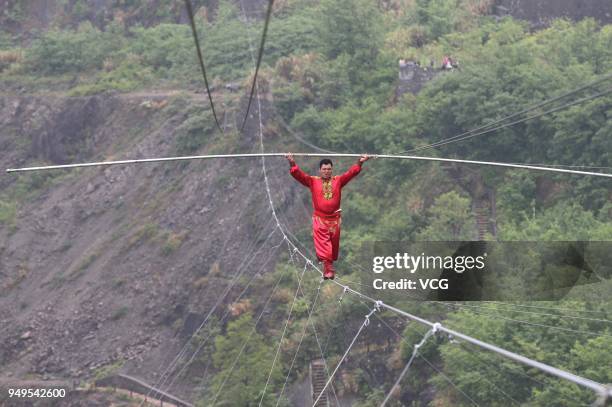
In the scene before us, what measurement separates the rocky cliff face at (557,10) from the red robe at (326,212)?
97.8ft

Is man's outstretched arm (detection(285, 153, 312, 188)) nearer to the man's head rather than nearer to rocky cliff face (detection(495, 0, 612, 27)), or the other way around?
the man's head

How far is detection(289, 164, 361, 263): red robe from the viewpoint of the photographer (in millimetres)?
13297

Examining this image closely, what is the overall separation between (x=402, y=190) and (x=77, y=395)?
10751 millimetres

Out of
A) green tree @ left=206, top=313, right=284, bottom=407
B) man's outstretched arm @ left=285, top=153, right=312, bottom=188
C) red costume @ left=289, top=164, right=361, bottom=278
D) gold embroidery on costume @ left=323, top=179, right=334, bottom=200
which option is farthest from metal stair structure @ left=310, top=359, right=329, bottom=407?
man's outstretched arm @ left=285, top=153, right=312, bottom=188

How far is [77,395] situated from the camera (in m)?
32.2

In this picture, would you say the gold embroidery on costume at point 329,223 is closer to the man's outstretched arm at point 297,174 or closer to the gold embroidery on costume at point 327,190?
the gold embroidery on costume at point 327,190

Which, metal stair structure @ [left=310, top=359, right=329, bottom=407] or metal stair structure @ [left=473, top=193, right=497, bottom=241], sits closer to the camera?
metal stair structure @ [left=310, top=359, right=329, bottom=407]

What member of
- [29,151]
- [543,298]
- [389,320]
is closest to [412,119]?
[389,320]

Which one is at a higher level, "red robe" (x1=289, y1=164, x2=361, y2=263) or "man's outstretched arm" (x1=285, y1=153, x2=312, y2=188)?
"man's outstretched arm" (x1=285, y1=153, x2=312, y2=188)

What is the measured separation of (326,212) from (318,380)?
15.7 meters

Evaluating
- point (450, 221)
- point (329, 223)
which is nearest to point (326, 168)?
point (329, 223)

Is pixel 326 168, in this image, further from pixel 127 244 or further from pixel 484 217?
pixel 127 244

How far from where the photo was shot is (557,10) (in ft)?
137

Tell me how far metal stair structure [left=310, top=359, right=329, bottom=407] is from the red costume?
568 inches
